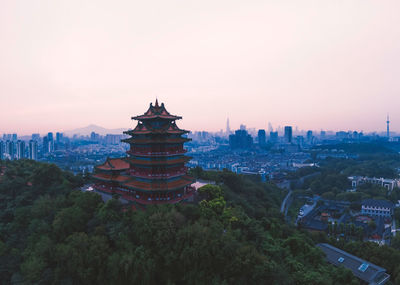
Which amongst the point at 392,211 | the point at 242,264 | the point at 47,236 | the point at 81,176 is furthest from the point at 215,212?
the point at 392,211

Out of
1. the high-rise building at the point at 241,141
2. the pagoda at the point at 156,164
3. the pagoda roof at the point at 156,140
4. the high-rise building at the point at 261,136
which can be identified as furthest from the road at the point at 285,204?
the high-rise building at the point at 261,136

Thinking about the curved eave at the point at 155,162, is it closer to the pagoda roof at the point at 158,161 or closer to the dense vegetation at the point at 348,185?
the pagoda roof at the point at 158,161

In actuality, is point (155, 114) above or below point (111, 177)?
above

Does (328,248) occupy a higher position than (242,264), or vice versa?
(242,264)

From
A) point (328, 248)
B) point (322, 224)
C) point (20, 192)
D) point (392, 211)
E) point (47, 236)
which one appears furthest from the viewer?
point (392, 211)

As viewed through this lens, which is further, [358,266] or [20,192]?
[20,192]

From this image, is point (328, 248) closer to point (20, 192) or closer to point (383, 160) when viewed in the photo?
point (20, 192)

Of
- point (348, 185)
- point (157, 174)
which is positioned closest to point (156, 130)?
point (157, 174)

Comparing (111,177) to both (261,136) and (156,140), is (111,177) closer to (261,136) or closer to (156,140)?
(156,140)
